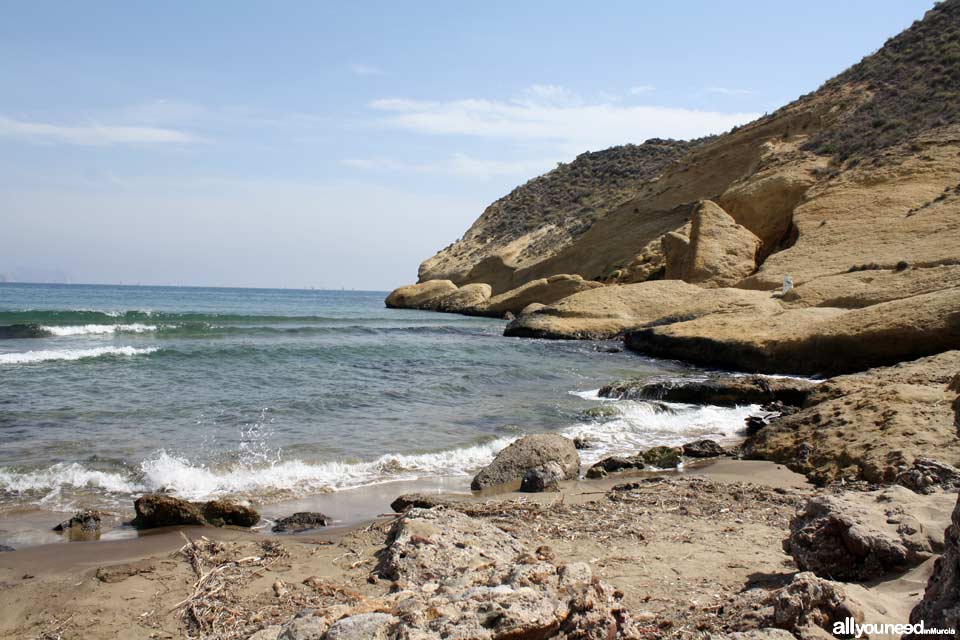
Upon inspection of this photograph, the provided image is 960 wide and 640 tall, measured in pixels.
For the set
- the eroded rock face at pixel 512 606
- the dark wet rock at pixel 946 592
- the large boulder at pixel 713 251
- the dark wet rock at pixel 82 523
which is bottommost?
the dark wet rock at pixel 82 523

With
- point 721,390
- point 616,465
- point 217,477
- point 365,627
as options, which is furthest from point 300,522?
point 721,390

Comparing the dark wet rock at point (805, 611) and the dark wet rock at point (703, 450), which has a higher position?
the dark wet rock at point (805, 611)

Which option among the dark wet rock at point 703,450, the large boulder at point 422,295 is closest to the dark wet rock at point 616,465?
the dark wet rock at point 703,450

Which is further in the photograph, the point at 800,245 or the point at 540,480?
the point at 800,245

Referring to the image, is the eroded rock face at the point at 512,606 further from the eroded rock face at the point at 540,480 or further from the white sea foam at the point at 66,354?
the white sea foam at the point at 66,354

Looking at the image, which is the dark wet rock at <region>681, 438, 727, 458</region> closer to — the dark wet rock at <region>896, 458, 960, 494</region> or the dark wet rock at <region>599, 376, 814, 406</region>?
the dark wet rock at <region>896, 458, 960, 494</region>

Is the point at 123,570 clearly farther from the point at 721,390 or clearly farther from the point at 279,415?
the point at 721,390

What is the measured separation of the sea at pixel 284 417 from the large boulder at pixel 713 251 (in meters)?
Answer: 7.58

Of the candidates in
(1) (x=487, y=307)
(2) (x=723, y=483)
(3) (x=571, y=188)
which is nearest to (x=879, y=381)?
(2) (x=723, y=483)

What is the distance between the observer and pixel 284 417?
35.1 ft

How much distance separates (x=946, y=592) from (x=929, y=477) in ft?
10.7

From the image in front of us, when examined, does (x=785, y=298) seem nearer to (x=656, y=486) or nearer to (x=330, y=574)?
(x=656, y=486)

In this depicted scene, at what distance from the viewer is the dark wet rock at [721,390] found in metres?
12.0

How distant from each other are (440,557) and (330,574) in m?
0.88
